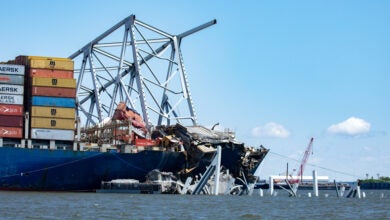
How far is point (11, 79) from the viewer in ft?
311

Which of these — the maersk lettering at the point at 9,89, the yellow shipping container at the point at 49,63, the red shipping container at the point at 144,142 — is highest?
the yellow shipping container at the point at 49,63

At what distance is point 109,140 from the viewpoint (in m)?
109

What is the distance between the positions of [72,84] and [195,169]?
18.5m

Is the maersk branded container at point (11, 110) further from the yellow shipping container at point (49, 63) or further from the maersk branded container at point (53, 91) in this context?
the yellow shipping container at point (49, 63)

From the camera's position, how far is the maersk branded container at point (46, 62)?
97.1 metres

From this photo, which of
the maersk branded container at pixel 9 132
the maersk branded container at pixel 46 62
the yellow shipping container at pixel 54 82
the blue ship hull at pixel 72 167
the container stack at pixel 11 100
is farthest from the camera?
the maersk branded container at pixel 46 62

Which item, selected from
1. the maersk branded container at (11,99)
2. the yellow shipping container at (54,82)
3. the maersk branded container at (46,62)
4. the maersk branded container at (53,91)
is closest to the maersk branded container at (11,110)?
the maersk branded container at (11,99)

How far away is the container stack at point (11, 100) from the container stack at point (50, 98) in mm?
1421

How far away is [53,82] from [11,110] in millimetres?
Answer: 6176

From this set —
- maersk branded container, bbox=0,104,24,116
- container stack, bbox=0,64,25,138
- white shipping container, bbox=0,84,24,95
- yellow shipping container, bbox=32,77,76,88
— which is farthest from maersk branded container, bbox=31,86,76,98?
maersk branded container, bbox=0,104,24,116

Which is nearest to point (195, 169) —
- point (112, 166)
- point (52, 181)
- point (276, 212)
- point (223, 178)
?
point (223, 178)

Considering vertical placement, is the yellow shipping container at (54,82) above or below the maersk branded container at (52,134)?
above

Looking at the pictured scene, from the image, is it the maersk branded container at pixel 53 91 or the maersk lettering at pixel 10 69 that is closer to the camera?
the maersk lettering at pixel 10 69

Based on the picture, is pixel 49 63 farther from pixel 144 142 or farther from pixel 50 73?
pixel 144 142
